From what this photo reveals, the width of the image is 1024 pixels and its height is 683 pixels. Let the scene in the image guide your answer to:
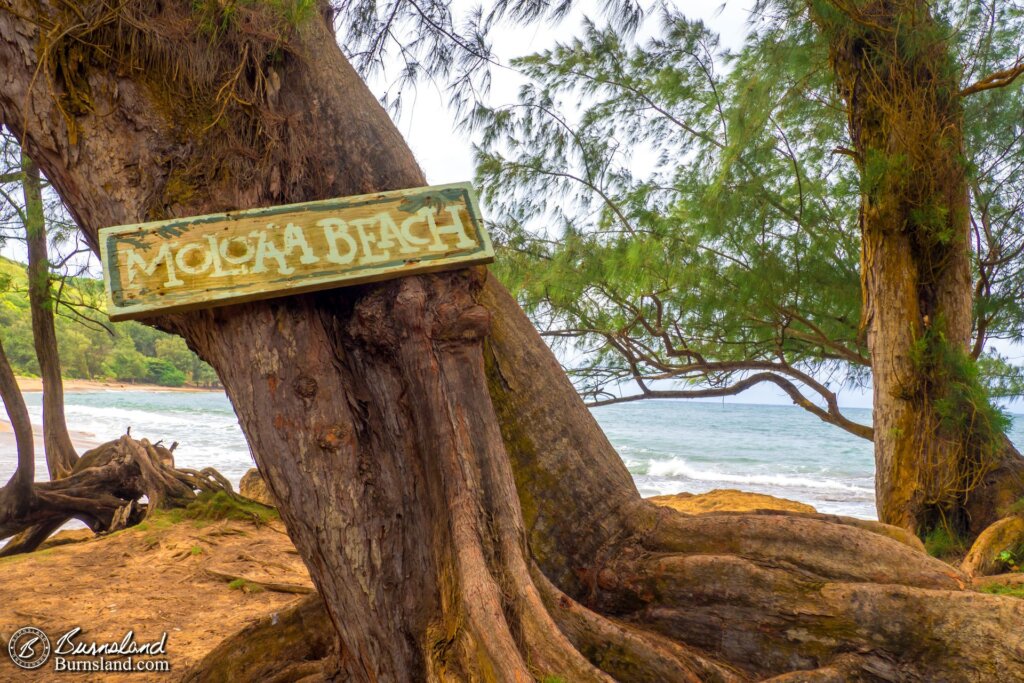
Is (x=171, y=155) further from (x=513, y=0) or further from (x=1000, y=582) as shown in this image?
(x=1000, y=582)

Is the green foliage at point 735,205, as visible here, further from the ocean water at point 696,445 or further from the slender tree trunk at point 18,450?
the ocean water at point 696,445

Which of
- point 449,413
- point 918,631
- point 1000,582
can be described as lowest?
point 1000,582

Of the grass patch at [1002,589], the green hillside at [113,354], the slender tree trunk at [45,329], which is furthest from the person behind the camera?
the green hillside at [113,354]

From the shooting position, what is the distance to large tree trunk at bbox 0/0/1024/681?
1.38 meters

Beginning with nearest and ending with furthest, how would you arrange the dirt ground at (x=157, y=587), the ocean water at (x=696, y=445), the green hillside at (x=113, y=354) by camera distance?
1. the dirt ground at (x=157, y=587)
2. the ocean water at (x=696, y=445)
3. the green hillside at (x=113, y=354)

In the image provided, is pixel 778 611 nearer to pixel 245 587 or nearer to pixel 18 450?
pixel 245 587

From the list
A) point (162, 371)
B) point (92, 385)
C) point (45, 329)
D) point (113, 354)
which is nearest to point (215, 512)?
point (45, 329)

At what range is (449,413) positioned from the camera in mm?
1412

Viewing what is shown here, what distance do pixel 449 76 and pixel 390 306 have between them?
1228 mm

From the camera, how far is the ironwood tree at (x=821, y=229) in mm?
3119

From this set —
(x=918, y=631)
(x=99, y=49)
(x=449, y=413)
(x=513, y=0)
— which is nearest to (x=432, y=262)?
(x=449, y=413)

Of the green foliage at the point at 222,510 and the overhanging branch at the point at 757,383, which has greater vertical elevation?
the overhanging branch at the point at 757,383

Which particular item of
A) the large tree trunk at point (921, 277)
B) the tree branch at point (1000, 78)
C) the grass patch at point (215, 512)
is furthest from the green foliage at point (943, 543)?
the grass patch at point (215, 512)

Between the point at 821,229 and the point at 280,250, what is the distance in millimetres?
3660
